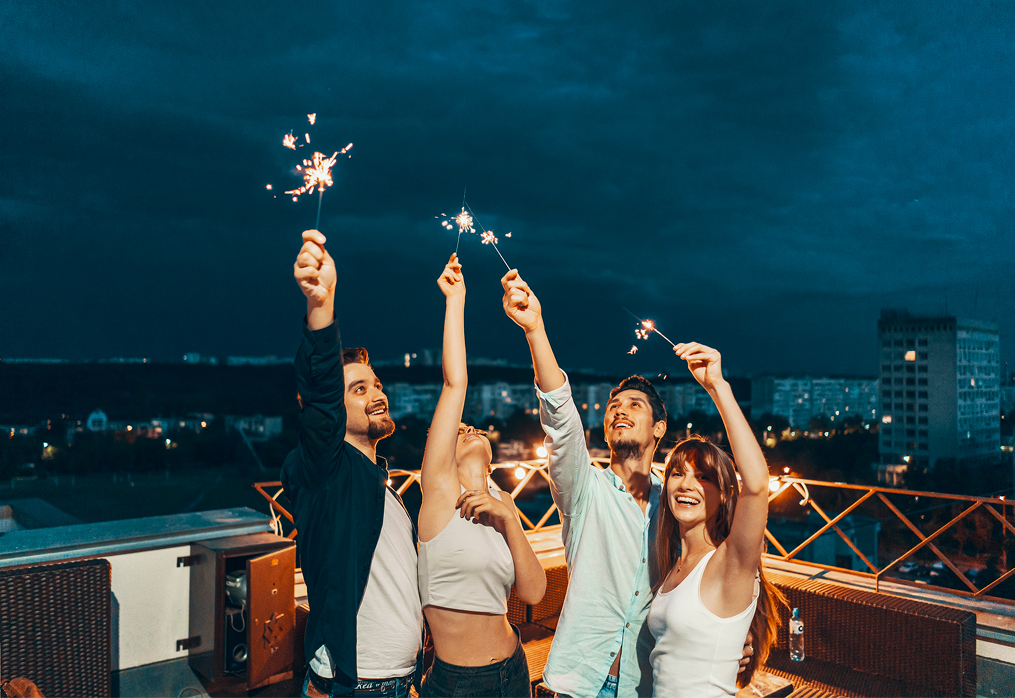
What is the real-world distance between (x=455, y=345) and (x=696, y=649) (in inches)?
41.3

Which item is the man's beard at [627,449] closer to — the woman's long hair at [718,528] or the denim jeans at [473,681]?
the woman's long hair at [718,528]

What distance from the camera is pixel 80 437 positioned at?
62.6 metres

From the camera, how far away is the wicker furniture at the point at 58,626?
2656 millimetres

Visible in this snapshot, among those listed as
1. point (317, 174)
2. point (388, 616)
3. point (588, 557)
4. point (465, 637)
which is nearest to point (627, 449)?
point (588, 557)

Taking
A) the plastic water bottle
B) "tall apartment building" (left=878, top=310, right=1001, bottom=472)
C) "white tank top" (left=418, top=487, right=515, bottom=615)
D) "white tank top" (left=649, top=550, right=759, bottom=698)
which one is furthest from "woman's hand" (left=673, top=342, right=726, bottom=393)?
"tall apartment building" (left=878, top=310, right=1001, bottom=472)

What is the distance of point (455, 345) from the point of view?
5.64ft

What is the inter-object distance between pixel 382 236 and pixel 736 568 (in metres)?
2.86

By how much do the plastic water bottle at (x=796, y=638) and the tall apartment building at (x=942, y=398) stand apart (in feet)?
237

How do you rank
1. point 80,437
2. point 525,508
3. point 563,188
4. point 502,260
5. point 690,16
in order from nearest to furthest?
point 502,260
point 690,16
point 525,508
point 80,437
point 563,188

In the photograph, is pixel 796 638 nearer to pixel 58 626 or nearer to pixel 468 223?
pixel 468 223

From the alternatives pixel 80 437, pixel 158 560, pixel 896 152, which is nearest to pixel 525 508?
pixel 80 437

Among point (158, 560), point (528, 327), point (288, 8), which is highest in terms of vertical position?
point (288, 8)

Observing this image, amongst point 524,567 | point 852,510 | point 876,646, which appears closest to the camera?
point 524,567

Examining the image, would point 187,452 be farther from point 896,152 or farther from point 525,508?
point 896,152
